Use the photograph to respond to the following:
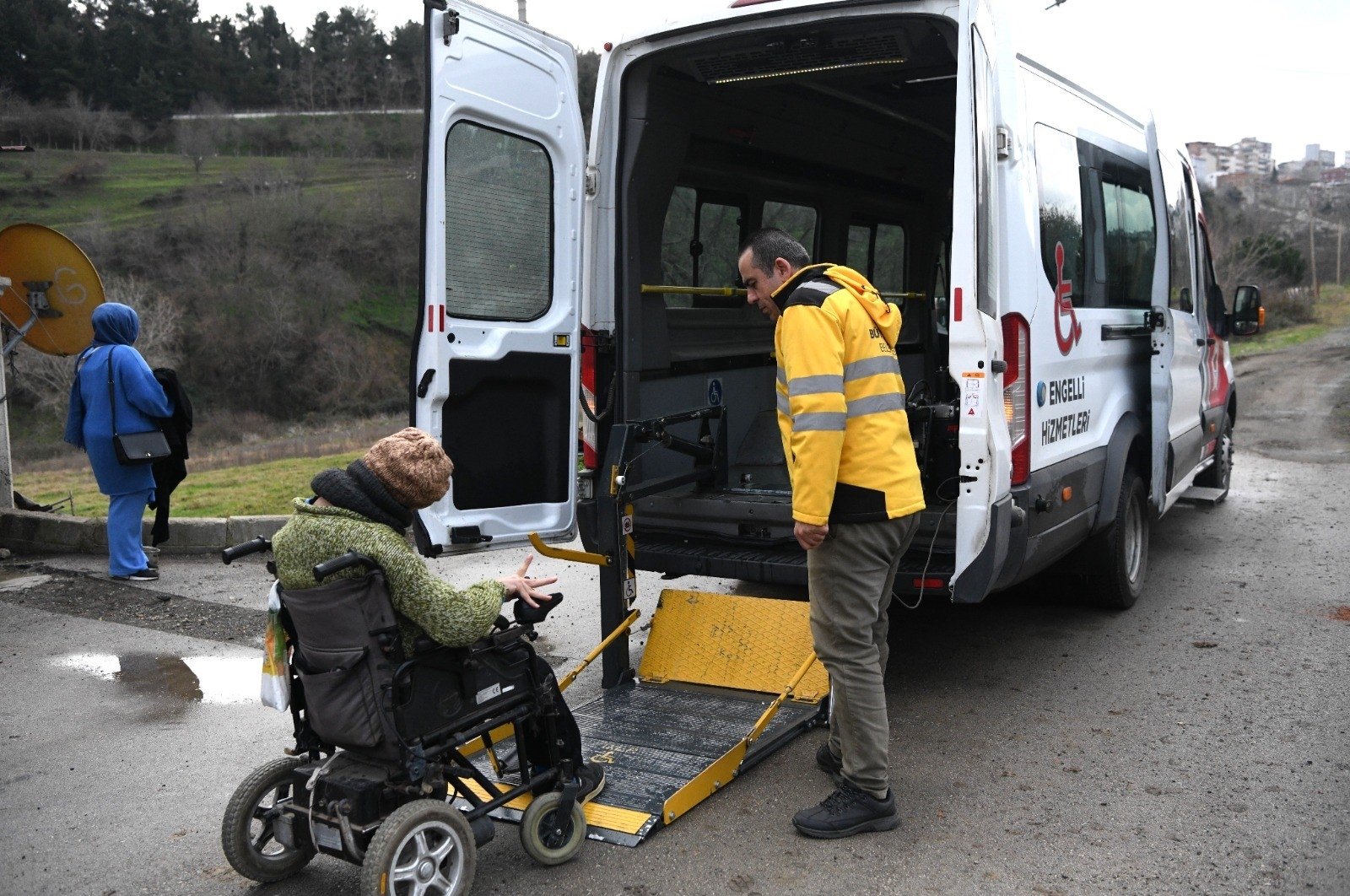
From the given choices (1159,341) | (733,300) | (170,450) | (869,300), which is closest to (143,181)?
(170,450)

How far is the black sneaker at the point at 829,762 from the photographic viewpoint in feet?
13.2

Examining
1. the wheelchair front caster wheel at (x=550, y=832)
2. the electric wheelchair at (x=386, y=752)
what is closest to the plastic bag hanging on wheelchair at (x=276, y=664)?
the electric wheelchair at (x=386, y=752)

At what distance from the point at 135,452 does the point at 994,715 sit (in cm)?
536

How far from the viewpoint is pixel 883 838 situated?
3.57m

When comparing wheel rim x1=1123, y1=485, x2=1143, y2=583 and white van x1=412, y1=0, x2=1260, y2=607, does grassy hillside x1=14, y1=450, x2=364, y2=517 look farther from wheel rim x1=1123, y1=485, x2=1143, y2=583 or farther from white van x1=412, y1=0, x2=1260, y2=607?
wheel rim x1=1123, y1=485, x2=1143, y2=583

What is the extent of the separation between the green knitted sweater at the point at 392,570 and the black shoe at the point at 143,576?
Result: 4.74 metres

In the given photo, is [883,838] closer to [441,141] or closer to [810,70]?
[441,141]

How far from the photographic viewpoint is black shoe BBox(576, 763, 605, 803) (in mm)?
3617

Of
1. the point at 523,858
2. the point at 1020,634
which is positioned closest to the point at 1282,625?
the point at 1020,634

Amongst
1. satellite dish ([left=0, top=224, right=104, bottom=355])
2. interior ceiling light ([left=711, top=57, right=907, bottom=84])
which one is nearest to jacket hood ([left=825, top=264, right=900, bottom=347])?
interior ceiling light ([left=711, top=57, right=907, bottom=84])

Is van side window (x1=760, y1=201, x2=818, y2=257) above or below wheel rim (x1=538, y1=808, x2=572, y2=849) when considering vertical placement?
above

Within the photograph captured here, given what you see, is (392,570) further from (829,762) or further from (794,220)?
(794,220)

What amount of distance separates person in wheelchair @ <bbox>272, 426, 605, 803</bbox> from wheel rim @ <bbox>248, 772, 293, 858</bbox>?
0.65 metres

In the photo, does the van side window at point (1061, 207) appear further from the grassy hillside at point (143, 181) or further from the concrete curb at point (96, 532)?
the grassy hillside at point (143, 181)
